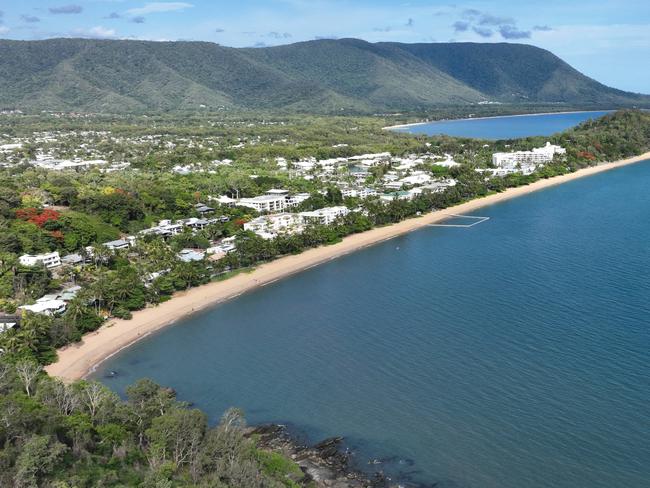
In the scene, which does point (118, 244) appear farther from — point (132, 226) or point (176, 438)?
point (176, 438)

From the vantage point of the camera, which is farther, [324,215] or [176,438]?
[324,215]

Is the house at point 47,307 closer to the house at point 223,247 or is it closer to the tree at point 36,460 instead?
the house at point 223,247

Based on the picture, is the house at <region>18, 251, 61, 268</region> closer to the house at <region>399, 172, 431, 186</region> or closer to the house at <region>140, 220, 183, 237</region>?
the house at <region>140, 220, 183, 237</region>

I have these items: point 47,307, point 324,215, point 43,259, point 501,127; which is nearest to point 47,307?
point 47,307

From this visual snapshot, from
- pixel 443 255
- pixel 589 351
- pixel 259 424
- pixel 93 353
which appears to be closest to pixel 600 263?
pixel 443 255

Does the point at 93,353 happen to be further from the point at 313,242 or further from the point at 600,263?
the point at 600,263

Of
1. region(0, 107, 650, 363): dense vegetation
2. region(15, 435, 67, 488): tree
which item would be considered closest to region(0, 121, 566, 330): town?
region(0, 107, 650, 363): dense vegetation

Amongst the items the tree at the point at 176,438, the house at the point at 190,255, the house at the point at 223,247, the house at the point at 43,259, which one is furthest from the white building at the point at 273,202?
the tree at the point at 176,438
